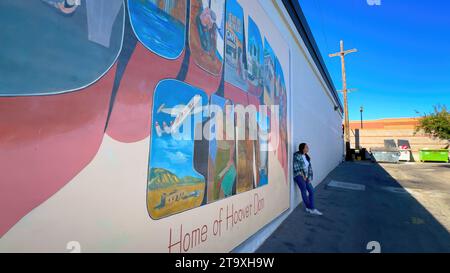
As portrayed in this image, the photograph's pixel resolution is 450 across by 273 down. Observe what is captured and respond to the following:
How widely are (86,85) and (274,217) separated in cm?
403

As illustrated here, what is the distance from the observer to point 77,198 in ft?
4.50

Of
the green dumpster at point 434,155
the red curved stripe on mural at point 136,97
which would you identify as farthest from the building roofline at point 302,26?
the green dumpster at point 434,155

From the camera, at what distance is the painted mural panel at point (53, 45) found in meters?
1.12

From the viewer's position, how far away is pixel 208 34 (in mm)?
2672

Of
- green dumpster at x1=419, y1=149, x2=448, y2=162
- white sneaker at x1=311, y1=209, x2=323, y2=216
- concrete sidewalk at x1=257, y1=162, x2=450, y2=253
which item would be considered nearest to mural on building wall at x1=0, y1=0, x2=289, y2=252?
concrete sidewalk at x1=257, y1=162, x2=450, y2=253

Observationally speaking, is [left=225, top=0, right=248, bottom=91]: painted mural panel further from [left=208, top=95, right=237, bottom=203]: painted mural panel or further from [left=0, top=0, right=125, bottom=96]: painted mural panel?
[left=0, top=0, right=125, bottom=96]: painted mural panel

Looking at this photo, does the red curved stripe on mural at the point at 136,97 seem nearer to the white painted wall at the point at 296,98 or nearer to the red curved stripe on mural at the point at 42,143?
the red curved stripe on mural at the point at 42,143

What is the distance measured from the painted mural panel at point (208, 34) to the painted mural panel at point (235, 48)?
16 cm

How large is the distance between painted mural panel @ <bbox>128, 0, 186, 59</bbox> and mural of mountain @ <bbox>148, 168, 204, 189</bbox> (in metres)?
0.95

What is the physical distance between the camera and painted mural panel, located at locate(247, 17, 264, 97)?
370cm

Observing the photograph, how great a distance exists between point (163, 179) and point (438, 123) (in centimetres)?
2203

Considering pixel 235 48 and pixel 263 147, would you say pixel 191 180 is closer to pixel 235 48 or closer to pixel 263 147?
pixel 235 48
